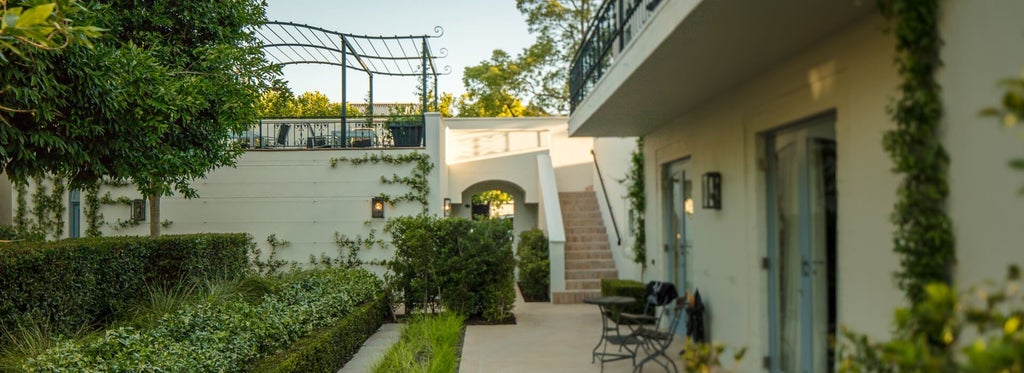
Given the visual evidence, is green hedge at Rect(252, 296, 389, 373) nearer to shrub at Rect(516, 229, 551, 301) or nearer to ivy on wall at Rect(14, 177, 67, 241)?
shrub at Rect(516, 229, 551, 301)

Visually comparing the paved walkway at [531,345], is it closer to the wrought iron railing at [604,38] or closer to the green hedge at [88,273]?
the green hedge at [88,273]

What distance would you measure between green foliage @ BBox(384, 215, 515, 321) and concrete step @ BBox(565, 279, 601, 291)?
2348 millimetres

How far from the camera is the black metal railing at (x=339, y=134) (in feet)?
42.3

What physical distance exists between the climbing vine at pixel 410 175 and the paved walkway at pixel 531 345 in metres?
3.20

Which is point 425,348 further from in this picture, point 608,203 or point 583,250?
point 608,203

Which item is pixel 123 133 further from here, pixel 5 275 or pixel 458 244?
pixel 458 244

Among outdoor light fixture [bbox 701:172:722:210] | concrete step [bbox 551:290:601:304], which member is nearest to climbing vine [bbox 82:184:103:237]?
concrete step [bbox 551:290:601:304]

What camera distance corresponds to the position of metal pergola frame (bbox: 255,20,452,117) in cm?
1194

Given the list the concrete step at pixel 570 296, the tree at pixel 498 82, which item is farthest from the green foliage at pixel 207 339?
the tree at pixel 498 82

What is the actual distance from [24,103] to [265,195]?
8120 mm

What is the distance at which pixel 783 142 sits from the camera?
17.0 feet

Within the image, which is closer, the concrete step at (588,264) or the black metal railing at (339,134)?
the concrete step at (588,264)

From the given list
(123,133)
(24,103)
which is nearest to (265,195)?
(123,133)

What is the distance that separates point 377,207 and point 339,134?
→ 70.9 inches
